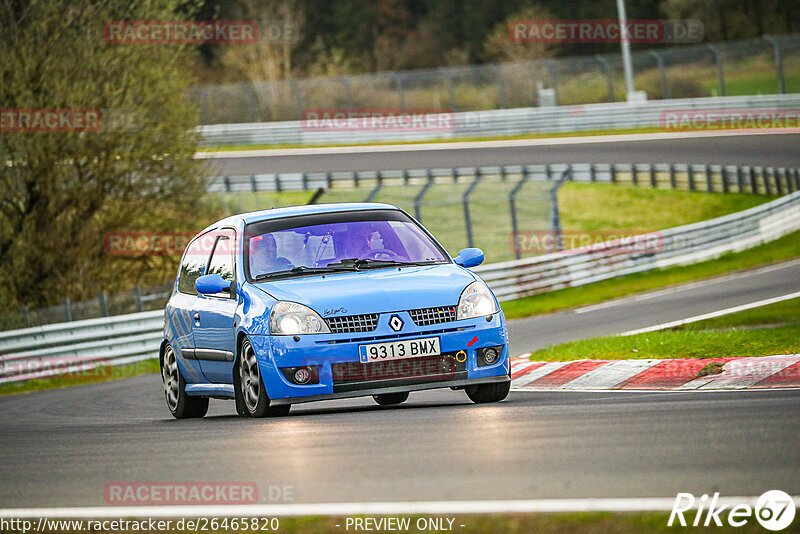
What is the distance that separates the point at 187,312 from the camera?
10766 millimetres

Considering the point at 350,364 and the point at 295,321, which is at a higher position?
the point at 295,321

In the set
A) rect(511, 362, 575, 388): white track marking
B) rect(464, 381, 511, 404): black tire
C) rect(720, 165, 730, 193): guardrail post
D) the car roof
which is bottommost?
rect(720, 165, 730, 193): guardrail post

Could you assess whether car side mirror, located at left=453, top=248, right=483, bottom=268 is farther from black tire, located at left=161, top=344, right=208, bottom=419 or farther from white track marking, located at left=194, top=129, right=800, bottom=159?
A: white track marking, located at left=194, top=129, right=800, bottom=159

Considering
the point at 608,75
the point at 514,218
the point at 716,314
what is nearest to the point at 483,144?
the point at 608,75

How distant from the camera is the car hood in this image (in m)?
9.00

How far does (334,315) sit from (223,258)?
1.74m

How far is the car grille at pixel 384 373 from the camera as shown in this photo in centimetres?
891

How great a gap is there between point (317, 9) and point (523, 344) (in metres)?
71.6

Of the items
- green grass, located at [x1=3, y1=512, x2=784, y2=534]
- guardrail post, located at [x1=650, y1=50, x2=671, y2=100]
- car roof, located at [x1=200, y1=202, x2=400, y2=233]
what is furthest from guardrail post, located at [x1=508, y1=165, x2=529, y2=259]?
green grass, located at [x1=3, y1=512, x2=784, y2=534]

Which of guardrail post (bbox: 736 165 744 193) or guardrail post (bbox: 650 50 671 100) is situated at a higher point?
guardrail post (bbox: 650 50 671 100)

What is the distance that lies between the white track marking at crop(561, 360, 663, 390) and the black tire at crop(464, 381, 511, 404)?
129 cm

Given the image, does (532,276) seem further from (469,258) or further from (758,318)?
(469,258)

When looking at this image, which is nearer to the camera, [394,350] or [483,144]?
[394,350]

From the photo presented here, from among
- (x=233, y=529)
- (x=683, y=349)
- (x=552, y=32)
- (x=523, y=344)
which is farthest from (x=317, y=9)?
(x=233, y=529)
